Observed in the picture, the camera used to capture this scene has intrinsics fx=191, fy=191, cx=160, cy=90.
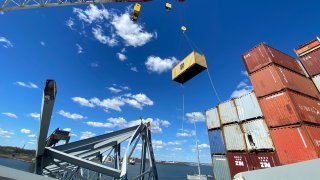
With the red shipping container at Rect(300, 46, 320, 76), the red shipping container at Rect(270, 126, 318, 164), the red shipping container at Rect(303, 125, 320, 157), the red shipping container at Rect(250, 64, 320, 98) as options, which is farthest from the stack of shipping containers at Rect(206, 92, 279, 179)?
the red shipping container at Rect(300, 46, 320, 76)

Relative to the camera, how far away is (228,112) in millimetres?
27969

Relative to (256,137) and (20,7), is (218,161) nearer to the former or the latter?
(256,137)

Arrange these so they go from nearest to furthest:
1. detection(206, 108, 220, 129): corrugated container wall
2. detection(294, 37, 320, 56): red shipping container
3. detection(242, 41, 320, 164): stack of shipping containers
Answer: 1. detection(242, 41, 320, 164): stack of shipping containers
2. detection(294, 37, 320, 56): red shipping container
3. detection(206, 108, 220, 129): corrugated container wall

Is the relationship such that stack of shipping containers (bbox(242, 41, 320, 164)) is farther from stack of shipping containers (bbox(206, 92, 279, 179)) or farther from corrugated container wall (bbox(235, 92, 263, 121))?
stack of shipping containers (bbox(206, 92, 279, 179))

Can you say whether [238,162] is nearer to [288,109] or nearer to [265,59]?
[288,109]

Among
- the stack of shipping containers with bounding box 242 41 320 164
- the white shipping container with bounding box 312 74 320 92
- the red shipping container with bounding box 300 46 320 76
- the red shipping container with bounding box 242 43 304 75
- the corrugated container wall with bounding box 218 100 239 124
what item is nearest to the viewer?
the stack of shipping containers with bounding box 242 41 320 164

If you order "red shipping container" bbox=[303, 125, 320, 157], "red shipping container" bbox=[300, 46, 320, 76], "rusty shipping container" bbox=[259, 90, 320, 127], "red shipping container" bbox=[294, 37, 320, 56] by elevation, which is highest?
"red shipping container" bbox=[294, 37, 320, 56]

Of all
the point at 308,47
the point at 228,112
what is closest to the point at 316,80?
the point at 308,47

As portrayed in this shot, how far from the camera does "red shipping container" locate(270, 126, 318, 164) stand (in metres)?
17.9

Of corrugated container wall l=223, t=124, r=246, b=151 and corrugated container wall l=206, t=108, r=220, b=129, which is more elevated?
corrugated container wall l=206, t=108, r=220, b=129

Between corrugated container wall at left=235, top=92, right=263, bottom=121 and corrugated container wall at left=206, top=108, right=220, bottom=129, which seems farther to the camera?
corrugated container wall at left=206, top=108, right=220, bottom=129

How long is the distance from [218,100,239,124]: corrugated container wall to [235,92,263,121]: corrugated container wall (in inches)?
28.6

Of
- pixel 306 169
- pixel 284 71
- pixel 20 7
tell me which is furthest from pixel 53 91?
pixel 20 7

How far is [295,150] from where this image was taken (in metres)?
18.7
